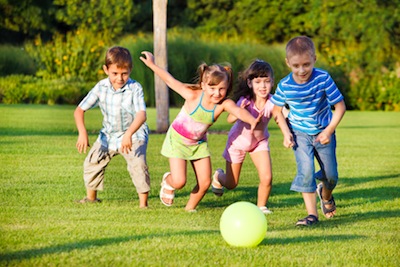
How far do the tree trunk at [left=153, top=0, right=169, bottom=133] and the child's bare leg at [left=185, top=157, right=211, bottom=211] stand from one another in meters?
10.4

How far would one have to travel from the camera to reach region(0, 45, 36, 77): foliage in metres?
34.1

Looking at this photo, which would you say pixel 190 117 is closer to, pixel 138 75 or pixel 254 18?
pixel 138 75

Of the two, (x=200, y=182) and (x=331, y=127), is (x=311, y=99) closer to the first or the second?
(x=331, y=127)

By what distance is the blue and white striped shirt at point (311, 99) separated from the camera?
7730 mm

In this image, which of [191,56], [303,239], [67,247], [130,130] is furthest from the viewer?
[191,56]

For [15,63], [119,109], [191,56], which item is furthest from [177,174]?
[15,63]

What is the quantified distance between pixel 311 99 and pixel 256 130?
122cm

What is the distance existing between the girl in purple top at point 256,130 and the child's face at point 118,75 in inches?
47.6

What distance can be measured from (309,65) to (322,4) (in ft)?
125

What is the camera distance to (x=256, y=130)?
29.1 ft

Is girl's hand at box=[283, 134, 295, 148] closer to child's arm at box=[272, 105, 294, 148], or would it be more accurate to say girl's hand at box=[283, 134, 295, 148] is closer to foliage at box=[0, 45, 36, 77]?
child's arm at box=[272, 105, 294, 148]

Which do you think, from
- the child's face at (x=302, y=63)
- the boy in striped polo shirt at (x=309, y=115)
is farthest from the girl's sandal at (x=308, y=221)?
the child's face at (x=302, y=63)

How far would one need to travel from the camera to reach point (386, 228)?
7.54 metres

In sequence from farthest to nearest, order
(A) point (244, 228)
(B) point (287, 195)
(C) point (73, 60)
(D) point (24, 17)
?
(D) point (24, 17) → (C) point (73, 60) → (B) point (287, 195) → (A) point (244, 228)
